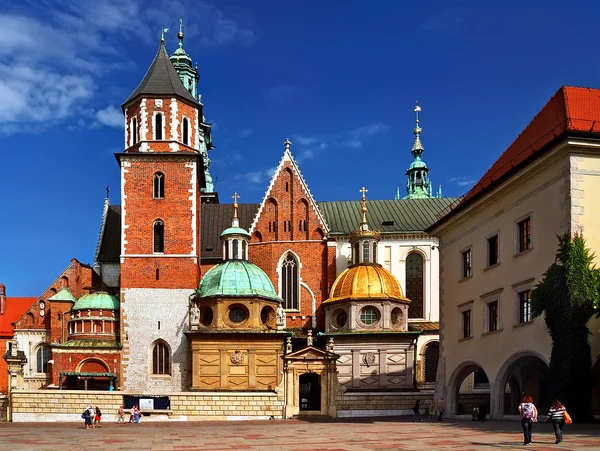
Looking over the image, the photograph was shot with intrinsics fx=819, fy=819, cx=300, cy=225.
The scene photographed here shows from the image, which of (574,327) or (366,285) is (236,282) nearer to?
(366,285)

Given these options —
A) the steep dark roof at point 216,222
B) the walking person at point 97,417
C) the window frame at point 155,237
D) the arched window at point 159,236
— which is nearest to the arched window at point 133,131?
the window frame at point 155,237

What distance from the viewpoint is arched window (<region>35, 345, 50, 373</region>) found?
56.8 metres

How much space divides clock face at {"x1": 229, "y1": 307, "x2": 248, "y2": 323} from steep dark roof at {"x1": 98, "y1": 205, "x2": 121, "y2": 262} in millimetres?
11110

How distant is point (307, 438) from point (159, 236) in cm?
2731

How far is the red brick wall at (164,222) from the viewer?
163ft

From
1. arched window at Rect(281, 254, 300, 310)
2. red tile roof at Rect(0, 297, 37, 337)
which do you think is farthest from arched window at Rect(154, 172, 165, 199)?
red tile roof at Rect(0, 297, 37, 337)

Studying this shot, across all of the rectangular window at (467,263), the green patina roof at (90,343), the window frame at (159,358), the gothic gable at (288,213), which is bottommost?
the window frame at (159,358)

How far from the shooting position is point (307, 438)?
85.0 ft

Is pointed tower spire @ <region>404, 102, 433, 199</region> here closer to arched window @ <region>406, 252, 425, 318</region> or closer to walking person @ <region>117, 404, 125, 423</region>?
arched window @ <region>406, 252, 425, 318</region>

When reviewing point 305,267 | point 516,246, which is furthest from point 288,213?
point 516,246

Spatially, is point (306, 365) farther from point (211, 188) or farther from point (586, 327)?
point (211, 188)

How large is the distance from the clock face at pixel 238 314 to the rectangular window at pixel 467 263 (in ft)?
56.7

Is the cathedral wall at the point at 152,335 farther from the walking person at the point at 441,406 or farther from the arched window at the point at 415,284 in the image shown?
the walking person at the point at 441,406

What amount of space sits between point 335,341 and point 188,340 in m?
9.04
